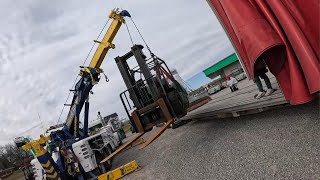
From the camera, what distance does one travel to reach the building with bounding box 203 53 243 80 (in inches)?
1458

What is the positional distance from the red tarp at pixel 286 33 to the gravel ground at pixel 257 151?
4.08ft

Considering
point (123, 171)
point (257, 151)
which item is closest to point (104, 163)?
point (123, 171)

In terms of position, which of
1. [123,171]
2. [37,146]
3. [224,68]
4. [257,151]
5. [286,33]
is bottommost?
[257,151]

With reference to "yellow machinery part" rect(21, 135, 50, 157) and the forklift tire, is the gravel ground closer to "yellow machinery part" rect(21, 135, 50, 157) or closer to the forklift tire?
"yellow machinery part" rect(21, 135, 50, 157)

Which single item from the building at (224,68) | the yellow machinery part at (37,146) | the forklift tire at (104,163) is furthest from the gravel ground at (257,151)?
the building at (224,68)

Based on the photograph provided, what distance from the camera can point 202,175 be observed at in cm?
592

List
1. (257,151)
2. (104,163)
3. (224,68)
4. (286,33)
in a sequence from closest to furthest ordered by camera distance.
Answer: (286,33) < (257,151) < (104,163) < (224,68)

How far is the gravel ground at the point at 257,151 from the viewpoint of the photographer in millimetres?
4328

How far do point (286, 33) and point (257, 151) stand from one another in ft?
9.56

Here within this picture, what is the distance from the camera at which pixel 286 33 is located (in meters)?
3.07

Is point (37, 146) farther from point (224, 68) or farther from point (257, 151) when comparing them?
point (224, 68)

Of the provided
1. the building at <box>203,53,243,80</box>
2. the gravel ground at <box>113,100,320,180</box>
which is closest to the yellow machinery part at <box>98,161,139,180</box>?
the gravel ground at <box>113,100,320,180</box>

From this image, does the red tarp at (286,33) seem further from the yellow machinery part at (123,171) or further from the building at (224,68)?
the building at (224,68)

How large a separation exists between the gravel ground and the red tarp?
4.08 ft
